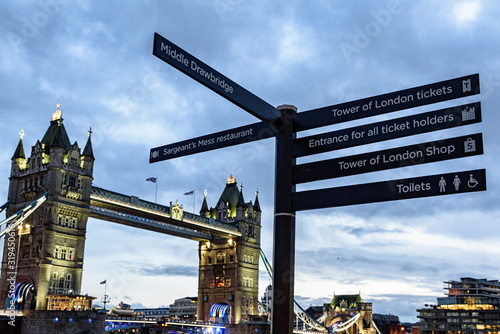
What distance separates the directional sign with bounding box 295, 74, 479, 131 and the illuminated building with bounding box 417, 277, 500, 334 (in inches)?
7261

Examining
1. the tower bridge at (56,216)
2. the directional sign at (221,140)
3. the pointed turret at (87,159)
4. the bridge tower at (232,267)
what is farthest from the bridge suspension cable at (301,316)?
the directional sign at (221,140)

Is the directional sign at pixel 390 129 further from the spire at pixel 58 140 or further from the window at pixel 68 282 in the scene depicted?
the spire at pixel 58 140

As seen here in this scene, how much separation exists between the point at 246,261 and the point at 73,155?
1738 inches

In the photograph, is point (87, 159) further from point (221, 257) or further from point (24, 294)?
point (221, 257)

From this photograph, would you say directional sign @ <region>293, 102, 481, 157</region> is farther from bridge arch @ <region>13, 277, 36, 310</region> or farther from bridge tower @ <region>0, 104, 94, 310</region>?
bridge arch @ <region>13, 277, 36, 310</region>

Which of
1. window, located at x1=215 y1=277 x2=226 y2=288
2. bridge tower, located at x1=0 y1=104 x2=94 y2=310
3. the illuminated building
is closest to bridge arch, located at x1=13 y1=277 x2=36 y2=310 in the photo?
bridge tower, located at x1=0 y1=104 x2=94 y2=310

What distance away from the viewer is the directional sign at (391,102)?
469 inches

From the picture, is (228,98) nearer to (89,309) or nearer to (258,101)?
(258,101)

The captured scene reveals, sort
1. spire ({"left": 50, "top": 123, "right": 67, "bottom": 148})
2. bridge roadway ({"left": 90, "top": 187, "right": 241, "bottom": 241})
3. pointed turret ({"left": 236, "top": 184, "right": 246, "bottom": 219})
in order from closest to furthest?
spire ({"left": 50, "top": 123, "right": 67, "bottom": 148}) < bridge roadway ({"left": 90, "top": 187, "right": 241, "bottom": 241}) < pointed turret ({"left": 236, "top": 184, "right": 246, "bottom": 219})

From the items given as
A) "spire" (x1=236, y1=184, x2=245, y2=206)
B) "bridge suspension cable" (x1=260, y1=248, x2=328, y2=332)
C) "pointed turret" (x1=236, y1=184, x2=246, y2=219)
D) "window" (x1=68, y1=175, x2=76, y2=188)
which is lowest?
"bridge suspension cable" (x1=260, y1=248, x2=328, y2=332)

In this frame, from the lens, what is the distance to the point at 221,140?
14.3 meters

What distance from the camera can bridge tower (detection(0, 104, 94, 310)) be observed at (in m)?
77.2

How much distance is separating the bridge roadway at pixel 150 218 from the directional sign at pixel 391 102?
75.8 meters

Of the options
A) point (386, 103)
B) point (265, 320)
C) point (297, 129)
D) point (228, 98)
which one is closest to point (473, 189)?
point (386, 103)
